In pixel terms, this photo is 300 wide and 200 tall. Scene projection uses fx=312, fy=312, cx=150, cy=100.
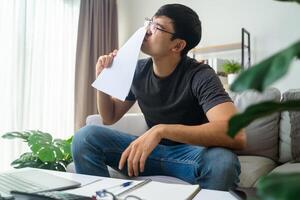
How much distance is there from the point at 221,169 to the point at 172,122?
366 millimetres

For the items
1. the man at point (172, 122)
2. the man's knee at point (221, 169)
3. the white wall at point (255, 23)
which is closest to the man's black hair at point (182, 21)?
the man at point (172, 122)

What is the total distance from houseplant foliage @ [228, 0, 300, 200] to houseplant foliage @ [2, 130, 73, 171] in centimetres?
165

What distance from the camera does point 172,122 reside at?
1238mm

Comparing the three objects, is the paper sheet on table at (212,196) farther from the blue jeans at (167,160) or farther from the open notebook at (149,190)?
the blue jeans at (167,160)

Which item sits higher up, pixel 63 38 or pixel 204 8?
pixel 204 8

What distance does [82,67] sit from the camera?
2842mm

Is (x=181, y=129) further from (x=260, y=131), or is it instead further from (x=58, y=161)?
(x=58, y=161)

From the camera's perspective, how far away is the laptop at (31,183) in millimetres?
727

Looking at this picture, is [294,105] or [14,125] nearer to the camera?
[294,105]

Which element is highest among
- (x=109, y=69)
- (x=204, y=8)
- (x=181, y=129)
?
(x=204, y=8)

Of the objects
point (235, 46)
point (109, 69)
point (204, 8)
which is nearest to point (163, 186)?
point (109, 69)

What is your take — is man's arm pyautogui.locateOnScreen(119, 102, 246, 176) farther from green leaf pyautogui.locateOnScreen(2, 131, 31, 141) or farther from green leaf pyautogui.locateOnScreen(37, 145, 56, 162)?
green leaf pyautogui.locateOnScreen(2, 131, 31, 141)

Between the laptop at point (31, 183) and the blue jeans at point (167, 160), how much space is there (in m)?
0.21

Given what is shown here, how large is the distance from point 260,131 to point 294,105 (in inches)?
61.1
